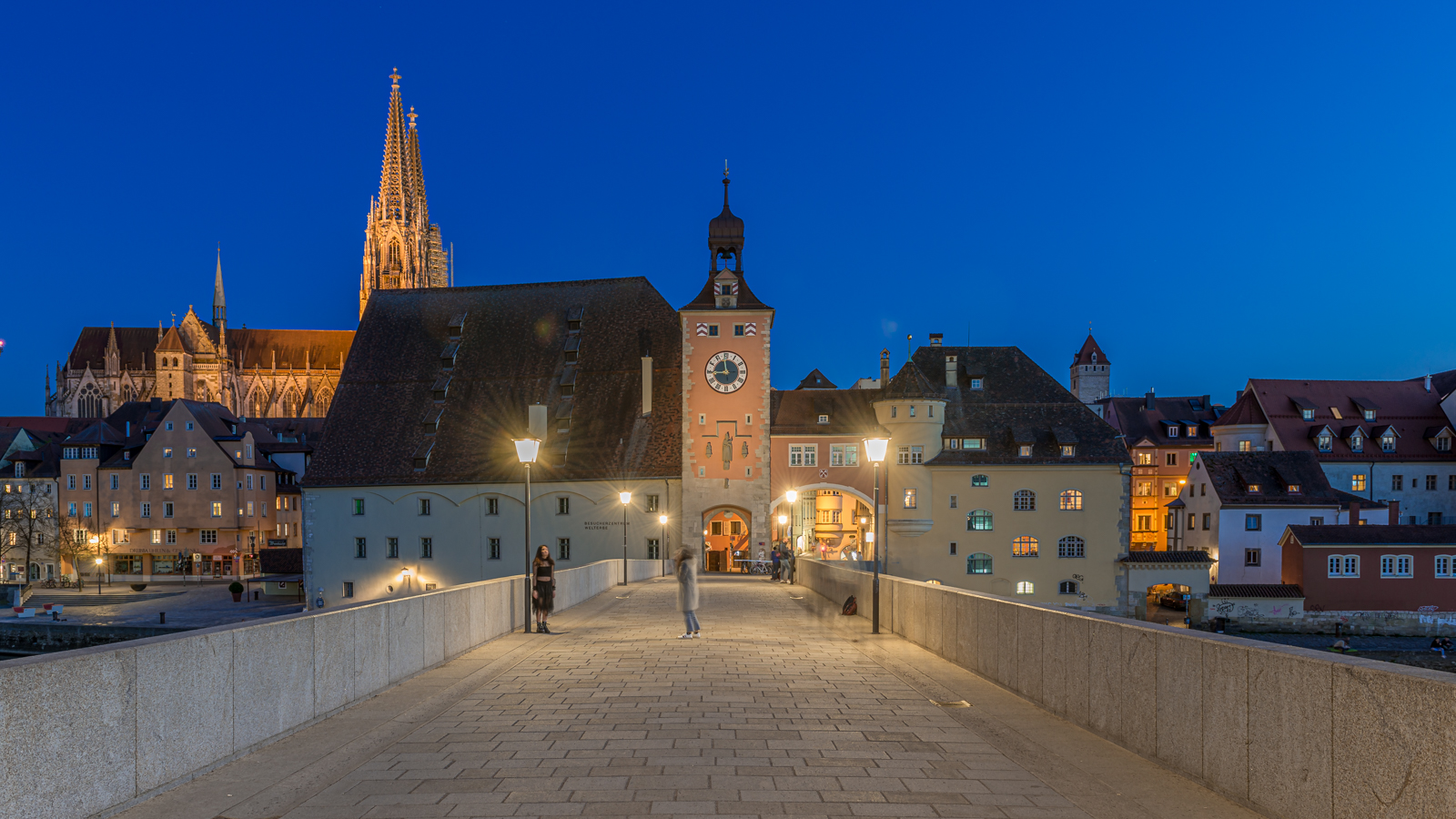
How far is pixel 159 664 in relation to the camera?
6.84 m

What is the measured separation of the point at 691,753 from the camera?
8.04 metres

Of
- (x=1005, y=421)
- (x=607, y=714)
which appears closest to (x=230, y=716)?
(x=607, y=714)

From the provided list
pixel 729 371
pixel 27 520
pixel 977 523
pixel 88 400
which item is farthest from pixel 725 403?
pixel 88 400

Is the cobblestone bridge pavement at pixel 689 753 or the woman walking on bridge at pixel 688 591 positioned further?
the woman walking on bridge at pixel 688 591

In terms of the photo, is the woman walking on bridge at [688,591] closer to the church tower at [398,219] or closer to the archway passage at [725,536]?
the archway passage at [725,536]

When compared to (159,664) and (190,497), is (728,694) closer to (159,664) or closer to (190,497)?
(159,664)

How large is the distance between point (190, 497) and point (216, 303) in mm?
76295

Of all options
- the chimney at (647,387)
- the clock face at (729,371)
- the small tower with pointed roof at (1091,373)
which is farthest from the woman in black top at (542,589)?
the small tower with pointed roof at (1091,373)

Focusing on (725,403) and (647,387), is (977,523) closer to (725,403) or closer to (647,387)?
(725,403)

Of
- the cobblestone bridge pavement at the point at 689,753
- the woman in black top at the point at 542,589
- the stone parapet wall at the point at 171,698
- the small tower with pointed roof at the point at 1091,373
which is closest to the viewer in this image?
the stone parapet wall at the point at 171,698

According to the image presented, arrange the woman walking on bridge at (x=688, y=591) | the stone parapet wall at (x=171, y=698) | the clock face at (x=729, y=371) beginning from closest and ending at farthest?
the stone parapet wall at (x=171, y=698) < the woman walking on bridge at (x=688, y=591) < the clock face at (x=729, y=371)

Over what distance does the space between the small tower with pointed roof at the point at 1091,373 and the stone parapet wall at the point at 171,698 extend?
126060 millimetres

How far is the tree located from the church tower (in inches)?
2190

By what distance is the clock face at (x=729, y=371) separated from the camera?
55969 millimetres
